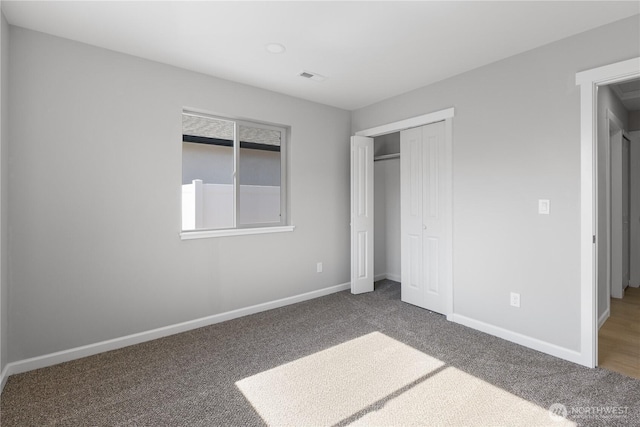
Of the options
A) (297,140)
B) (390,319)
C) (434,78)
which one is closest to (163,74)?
(297,140)

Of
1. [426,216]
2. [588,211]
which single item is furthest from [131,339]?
[588,211]

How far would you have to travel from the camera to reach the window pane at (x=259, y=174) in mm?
3611

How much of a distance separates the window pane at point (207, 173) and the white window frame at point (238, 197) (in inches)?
1.8

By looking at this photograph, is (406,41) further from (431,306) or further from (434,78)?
(431,306)

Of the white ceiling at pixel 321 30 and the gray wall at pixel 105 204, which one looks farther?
the gray wall at pixel 105 204

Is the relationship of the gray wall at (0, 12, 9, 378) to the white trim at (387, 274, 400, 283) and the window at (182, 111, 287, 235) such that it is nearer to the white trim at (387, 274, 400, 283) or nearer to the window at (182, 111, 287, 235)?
the window at (182, 111, 287, 235)

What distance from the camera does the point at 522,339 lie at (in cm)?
274

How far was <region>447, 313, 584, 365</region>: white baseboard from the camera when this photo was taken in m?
2.46

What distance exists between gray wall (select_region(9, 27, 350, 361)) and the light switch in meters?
2.70

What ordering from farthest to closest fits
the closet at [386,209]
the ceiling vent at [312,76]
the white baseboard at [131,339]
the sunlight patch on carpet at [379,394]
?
the closet at [386,209] < the ceiling vent at [312,76] < the white baseboard at [131,339] < the sunlight patch on carpet at [379,394]

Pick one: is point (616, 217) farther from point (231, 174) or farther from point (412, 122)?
point (231, 174)

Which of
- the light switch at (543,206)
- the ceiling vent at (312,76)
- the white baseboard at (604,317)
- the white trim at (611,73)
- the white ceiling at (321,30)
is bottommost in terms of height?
the white baseboard at (604,317)

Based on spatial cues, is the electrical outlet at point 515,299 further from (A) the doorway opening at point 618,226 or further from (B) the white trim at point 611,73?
(B) the white trim at point 611,73

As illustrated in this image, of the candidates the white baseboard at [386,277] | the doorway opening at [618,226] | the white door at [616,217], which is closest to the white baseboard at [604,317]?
the doorway opening at [618,226]
